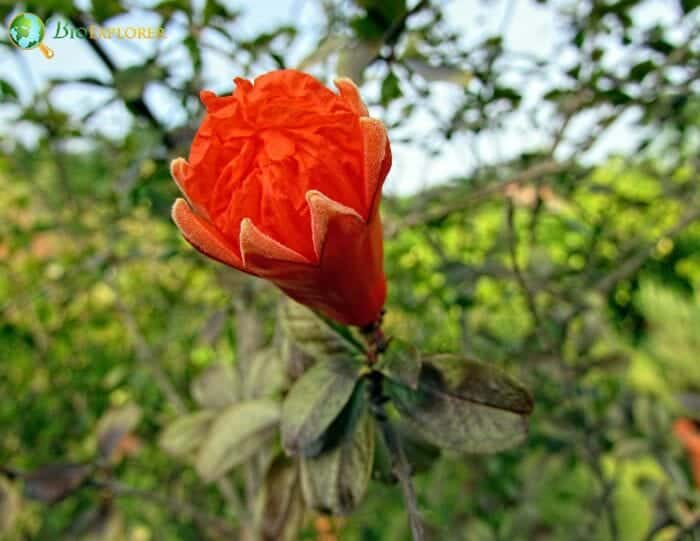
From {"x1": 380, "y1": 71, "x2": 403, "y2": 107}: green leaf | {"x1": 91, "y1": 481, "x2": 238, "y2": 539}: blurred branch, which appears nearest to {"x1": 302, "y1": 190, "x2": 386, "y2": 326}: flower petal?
{"x1": 380, "y1": 71, "x2": 403, "y2": 107}: green leaf

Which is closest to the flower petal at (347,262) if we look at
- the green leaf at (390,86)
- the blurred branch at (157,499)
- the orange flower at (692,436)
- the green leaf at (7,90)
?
the green leaf at (390,86)

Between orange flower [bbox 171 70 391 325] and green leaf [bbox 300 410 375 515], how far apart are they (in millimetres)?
154

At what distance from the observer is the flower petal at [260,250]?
314 millimetres

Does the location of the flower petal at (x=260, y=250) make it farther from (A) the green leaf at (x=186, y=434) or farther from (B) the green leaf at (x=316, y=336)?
(A) the green leaf at (x=186, y=434)

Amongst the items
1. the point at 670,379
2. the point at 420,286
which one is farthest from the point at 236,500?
the point at 670,379

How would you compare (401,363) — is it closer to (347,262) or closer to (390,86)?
(347,262)

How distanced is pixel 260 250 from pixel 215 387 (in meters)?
Answer: 0.46

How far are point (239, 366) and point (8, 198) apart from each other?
973 millimetres

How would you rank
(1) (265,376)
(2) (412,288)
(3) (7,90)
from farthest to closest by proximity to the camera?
(2) (412,288) < (3) (7,90) < (1) (265,376)

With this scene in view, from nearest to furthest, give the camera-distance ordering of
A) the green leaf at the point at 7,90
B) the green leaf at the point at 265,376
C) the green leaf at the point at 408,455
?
1. the green leaf at the point at 408,455
2. the green leaf at the point at 265,376
3. the green leaf at the point at 7,90

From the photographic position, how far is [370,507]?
1203mm

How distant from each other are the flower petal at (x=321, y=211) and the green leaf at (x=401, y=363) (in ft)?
0.44

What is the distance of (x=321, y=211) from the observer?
31 centimetres

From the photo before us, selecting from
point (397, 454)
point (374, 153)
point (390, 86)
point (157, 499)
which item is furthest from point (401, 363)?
point (157, 499)
